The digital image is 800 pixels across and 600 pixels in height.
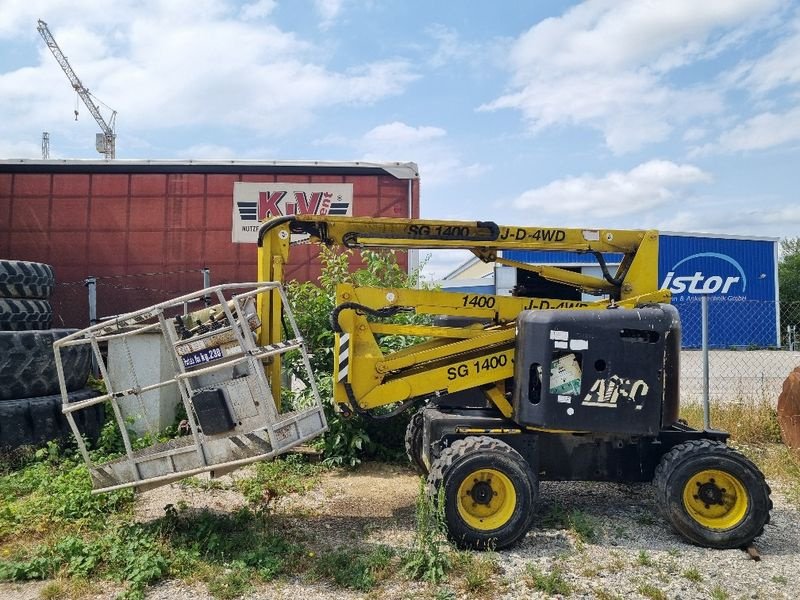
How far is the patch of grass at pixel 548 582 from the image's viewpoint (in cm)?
407

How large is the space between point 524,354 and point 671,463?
1391 mm

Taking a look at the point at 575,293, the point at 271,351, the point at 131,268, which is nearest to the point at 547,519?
the point at 575,293

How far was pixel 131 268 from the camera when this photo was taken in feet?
43.0

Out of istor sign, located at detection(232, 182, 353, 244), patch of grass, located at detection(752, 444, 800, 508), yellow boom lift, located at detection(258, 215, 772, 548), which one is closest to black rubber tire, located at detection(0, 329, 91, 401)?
yellow boom lift, located at detection(258, 215, 772, 548)

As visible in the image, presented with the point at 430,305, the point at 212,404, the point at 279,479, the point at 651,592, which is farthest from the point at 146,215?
the point at 651,592

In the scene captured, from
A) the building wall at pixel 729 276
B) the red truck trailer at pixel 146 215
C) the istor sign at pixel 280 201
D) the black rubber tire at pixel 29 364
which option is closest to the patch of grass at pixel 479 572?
the black rubber tire at pixel 29 364

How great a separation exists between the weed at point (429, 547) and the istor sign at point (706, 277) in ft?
72.3

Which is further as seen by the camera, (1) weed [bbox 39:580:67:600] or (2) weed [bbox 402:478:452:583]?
(2) weed [bbox 402:478:452:583]

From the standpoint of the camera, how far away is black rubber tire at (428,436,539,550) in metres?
4.73

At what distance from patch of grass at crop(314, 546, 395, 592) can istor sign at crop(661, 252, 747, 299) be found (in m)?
22.5

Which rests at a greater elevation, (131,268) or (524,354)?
(131,268)

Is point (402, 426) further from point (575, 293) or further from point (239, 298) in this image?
point (239, 298)

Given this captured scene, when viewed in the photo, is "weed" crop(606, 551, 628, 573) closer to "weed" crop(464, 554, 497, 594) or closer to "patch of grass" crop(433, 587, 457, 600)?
"weed" crop(464, 554, 497, 594)

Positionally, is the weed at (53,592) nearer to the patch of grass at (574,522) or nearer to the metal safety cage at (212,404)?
the metal safety cage at (212,404)
